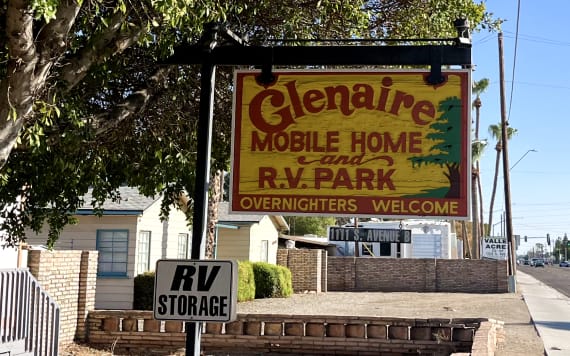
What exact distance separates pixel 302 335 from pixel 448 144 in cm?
856

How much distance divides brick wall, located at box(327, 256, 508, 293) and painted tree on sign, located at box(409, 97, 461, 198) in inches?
1305

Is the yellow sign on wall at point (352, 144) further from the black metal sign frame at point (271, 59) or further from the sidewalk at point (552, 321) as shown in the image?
the sidewalk at point (552, 321)

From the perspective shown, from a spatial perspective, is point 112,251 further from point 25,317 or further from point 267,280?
point 25,317

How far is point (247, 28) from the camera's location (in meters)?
8.88

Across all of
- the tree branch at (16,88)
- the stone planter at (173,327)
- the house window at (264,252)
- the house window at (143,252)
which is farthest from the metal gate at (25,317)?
the house window at (264,252)

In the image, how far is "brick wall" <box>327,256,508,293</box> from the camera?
124 ft

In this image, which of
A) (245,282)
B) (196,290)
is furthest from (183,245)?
(196,290)

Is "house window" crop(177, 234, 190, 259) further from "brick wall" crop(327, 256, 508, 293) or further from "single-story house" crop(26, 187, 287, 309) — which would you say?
"brick wall" crop(327, 256, 508, 293)

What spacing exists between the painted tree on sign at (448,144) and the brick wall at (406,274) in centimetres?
3315

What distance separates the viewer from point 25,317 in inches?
395

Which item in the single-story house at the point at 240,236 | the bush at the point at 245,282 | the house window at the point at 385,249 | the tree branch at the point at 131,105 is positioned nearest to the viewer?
the tree branch at the point at 131,105

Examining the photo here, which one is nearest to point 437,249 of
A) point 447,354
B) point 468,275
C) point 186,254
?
point 468,275

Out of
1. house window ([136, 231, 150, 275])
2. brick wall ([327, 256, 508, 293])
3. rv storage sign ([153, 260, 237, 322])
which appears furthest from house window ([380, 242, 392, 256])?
rv storage sign ([153, 260, 237, 322])

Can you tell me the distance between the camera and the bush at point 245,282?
24.3 metres
